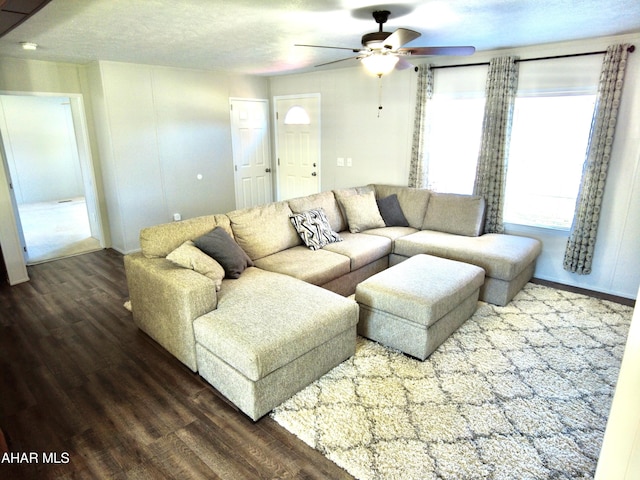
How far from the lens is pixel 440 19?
10.0 ft

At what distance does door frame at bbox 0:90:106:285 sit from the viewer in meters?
4.13

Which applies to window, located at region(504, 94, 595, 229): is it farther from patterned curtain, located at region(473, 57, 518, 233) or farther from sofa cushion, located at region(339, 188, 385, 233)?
sofa cushion, located at region(339, 188, 385, 233)

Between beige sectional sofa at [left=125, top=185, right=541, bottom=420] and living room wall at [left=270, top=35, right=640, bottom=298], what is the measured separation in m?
0.62

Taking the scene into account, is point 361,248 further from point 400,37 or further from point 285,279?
point 400,37

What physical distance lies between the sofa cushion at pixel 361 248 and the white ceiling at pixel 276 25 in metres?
2.02

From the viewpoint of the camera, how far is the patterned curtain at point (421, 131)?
186 inches

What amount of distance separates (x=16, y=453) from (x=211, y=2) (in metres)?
2.95

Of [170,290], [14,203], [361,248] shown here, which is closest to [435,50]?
[361,248]

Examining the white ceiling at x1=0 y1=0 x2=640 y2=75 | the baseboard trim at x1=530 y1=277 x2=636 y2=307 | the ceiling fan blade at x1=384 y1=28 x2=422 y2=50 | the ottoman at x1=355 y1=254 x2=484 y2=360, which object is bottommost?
the baseboard trim at x1=530 y1=277 x2=636 y2=307

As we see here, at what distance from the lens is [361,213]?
4.64m

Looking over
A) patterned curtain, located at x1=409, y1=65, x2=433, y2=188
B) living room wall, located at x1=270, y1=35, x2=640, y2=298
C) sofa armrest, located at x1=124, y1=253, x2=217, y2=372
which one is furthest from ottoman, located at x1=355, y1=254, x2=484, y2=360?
patterned curtain, located at x1=409, y1=65, x2=433, y2=188

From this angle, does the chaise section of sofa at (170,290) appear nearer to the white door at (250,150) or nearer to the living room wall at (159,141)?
the living room wall at (159,141)

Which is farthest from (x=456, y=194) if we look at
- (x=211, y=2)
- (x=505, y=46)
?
(x=211, y=2)

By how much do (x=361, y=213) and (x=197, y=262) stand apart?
91.7 inches
